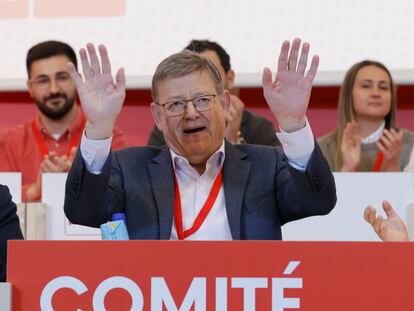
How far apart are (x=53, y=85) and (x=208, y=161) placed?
85.1 inches

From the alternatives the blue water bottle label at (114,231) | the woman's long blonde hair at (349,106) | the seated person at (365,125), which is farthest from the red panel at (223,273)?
the woman's long blonde hair at (349,106)

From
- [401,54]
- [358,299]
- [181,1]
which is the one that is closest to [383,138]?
[401,54]

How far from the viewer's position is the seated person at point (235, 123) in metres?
3.76

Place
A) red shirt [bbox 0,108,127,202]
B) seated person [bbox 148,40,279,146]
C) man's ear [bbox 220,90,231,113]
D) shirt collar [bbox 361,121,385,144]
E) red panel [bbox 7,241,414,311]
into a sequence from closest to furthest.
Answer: red panel [bbox 7,241,414,311] < man's ear [bbox 220,90,231,113] < seated person [bbox 148,40,279,146] < shirt collar [bbox 361,121,385,144] < red shirt [bbox 0,108,127,202]

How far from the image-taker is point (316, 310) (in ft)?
5.62

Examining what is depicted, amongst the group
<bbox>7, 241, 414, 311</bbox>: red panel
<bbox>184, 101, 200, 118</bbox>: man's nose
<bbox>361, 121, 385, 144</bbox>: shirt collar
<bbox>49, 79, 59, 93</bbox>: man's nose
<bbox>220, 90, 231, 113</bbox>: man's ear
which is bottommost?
<bbox>7, 241, 414, 311</bbox>: red panel

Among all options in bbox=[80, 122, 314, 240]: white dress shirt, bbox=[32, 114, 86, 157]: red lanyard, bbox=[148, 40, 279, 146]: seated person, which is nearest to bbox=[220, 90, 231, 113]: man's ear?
bbox=[80, 122, 314, 240]: white dress shirt

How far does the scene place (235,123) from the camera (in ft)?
13.3

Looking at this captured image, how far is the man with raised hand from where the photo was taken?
229 centimetres

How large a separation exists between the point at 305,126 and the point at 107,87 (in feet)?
1.53

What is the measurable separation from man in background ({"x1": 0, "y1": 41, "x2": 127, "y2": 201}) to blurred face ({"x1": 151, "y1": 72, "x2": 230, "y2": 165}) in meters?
1.96

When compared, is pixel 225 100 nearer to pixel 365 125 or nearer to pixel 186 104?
pixel 186 104

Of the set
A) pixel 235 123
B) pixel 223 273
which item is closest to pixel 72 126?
pixel 235 123

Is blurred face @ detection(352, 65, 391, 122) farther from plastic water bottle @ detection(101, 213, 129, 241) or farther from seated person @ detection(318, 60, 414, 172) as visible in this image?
plastic water bottle @ detection(101, 213, 129, 241)
